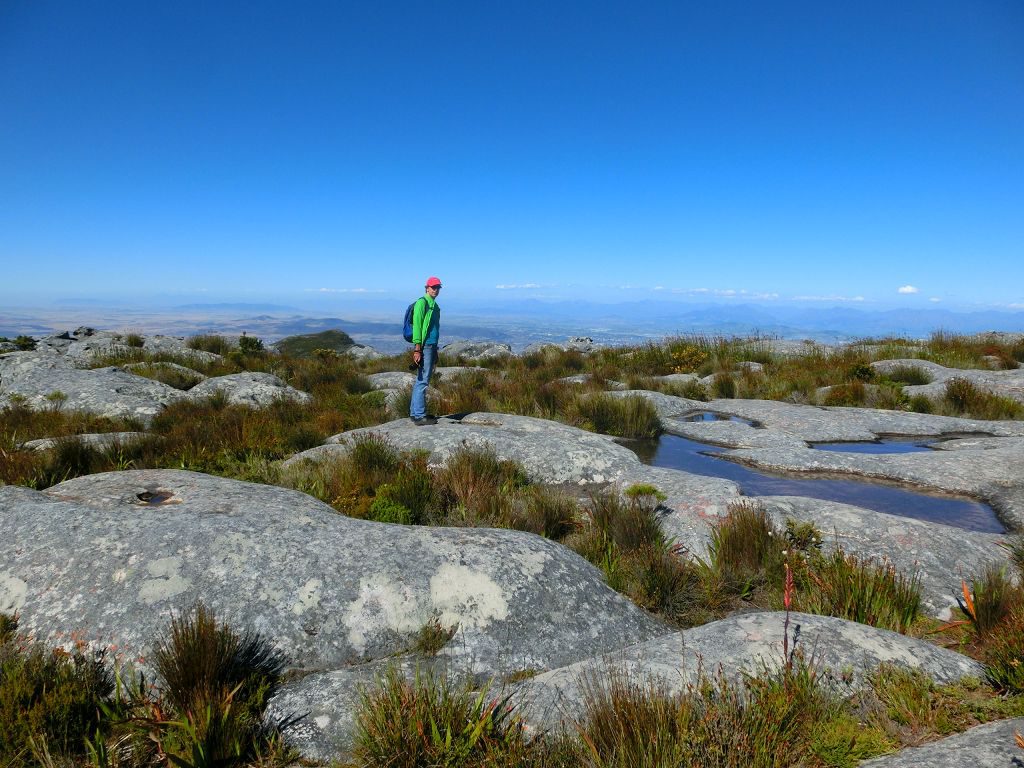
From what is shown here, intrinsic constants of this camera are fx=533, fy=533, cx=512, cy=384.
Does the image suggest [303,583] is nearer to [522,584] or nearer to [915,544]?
[522,584]

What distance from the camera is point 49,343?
74.3 ft

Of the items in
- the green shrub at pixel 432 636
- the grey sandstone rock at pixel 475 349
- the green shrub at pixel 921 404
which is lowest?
the green shrub at pixel 432 636

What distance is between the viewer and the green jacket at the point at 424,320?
993 centimetres

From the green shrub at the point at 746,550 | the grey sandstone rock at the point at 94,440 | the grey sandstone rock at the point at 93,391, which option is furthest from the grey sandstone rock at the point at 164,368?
the green shrub at the point at 746,550

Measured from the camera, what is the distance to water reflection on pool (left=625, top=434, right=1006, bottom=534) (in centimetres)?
610

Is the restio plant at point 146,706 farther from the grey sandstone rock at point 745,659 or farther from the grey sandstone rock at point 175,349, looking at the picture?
the grey sandstone rock at point 175,349

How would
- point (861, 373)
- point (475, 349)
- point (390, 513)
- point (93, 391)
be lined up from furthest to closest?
point (475, 349) < point (861, 373) < point (93, 391) < point (390, 513)

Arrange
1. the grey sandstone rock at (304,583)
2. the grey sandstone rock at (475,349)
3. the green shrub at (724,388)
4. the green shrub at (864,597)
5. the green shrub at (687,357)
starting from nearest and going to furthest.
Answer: the grey sandstone rock at (304,583) → the green shrub at (864,597) → the green shrub at (724,388) → the green shrub at (687,357) → the grey sandstone rock at (475,349)

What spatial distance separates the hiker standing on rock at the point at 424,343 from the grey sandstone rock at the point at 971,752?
26.0ft

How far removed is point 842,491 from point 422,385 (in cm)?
678

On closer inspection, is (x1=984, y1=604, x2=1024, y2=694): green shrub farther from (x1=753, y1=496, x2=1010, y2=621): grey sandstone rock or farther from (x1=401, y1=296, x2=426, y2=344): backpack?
(x1=401, y1=296, x2=426, y2=344): backpack

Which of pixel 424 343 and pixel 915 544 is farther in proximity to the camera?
pixel 424 343

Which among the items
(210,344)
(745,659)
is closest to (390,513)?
(745,659)

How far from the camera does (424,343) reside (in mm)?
10219
